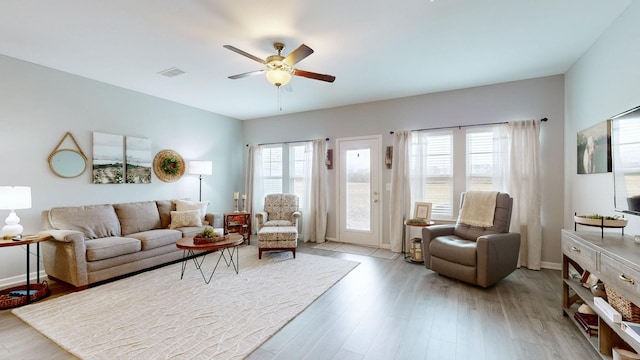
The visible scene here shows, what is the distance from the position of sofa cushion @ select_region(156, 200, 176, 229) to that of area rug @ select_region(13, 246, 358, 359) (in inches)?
40.4

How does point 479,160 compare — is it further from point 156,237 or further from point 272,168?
point 156,237

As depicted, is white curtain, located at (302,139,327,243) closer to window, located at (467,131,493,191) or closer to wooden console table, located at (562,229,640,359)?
window, located at (467,131,493,191)

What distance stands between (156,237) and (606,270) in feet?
15.4

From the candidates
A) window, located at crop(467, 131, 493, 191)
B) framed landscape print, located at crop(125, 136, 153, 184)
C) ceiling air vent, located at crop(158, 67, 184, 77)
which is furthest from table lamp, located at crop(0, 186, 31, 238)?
window, located at crop(467, 131, 493, 191)

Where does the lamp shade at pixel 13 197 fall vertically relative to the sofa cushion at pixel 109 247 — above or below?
above

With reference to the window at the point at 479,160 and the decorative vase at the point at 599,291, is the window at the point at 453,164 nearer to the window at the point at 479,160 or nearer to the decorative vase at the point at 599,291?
the window at the point at 479,160

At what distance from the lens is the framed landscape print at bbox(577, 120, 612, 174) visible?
2.58 meters

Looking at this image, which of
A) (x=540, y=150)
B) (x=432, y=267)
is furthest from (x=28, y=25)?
(x=540, y=150)

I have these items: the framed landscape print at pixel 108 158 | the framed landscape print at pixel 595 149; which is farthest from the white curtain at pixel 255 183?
the framed landscape print at pixel 595 149

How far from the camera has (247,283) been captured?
10.6ft

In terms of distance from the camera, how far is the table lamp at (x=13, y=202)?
2688 mm

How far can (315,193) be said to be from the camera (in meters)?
A: 5.48

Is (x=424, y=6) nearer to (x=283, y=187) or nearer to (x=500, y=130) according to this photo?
(x=500, y=130)

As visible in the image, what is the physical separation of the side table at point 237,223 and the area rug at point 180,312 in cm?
145
